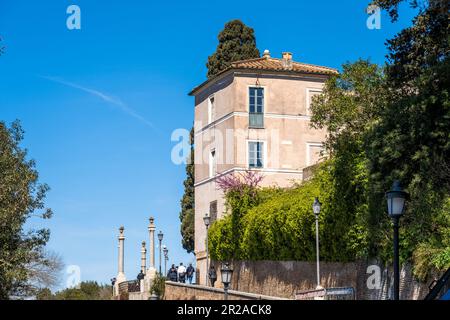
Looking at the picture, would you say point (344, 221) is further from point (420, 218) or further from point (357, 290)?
point (420, 218)

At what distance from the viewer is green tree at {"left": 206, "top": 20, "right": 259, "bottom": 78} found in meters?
59.9

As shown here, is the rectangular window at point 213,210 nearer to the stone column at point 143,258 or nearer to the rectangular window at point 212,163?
the rectangular window at point 212,163

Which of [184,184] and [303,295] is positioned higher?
[184,184]

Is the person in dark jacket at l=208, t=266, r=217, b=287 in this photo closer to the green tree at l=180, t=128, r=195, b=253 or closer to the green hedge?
the green hedge

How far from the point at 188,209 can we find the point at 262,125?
16763 millimetres

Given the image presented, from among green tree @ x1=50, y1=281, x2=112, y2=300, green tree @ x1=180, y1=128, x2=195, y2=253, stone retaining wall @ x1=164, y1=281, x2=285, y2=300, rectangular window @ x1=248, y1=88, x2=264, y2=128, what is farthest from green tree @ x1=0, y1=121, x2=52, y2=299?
green tree @ x1=50, y1=281, x2=112, y2=300

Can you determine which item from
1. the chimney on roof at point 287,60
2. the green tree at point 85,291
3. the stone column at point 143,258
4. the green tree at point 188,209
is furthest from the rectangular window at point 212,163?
the green tree at point 85,291

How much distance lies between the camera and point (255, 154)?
50.6 m

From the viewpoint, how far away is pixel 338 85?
37.1 meters

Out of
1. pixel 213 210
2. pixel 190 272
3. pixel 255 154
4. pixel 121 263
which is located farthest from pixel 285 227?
pixel 121 263

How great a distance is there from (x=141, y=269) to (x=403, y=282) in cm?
3732

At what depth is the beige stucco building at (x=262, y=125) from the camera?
5041 centimetres

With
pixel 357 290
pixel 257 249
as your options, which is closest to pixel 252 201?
pixel 257 249

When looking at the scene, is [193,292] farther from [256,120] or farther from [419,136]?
[419,136]
